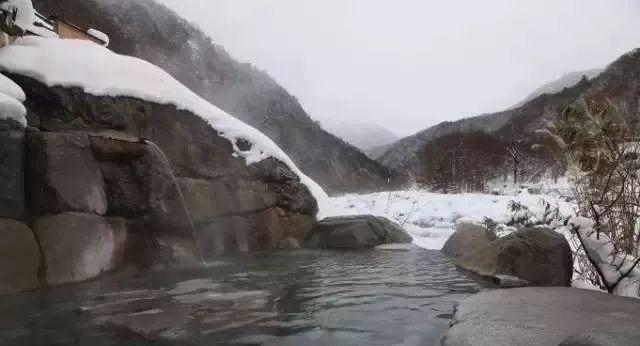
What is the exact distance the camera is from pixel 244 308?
12.1 feet

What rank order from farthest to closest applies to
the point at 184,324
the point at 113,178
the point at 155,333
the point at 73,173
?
1. the point at 113,178
2. the point at 73,173
3. the point at 184,324
4. the point at 155,333

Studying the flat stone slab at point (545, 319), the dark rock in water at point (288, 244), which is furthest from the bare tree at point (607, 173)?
the dark rock in water at point (288, 244)

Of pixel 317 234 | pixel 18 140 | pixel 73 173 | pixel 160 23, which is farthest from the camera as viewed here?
pixel 160 23

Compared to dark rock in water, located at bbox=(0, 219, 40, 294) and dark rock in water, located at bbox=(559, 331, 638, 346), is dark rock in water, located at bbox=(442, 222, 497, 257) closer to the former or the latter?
dark rock in water, located at bbox=(559, 331, 638, 346)

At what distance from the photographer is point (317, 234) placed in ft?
31.3

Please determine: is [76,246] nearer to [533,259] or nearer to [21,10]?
[533,259]

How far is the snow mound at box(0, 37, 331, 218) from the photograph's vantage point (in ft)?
22.8

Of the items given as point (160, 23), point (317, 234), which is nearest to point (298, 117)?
point (160, 23)

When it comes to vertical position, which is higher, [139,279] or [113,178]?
[113,178]

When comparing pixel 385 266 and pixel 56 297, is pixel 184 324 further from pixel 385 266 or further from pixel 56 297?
pixel 385 266

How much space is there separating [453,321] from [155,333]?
199 cm

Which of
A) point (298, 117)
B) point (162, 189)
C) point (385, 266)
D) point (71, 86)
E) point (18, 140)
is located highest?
point (298, 117)

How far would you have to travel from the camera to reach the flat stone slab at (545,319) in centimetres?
238

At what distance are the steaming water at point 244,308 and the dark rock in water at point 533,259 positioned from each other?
479 millimetres
